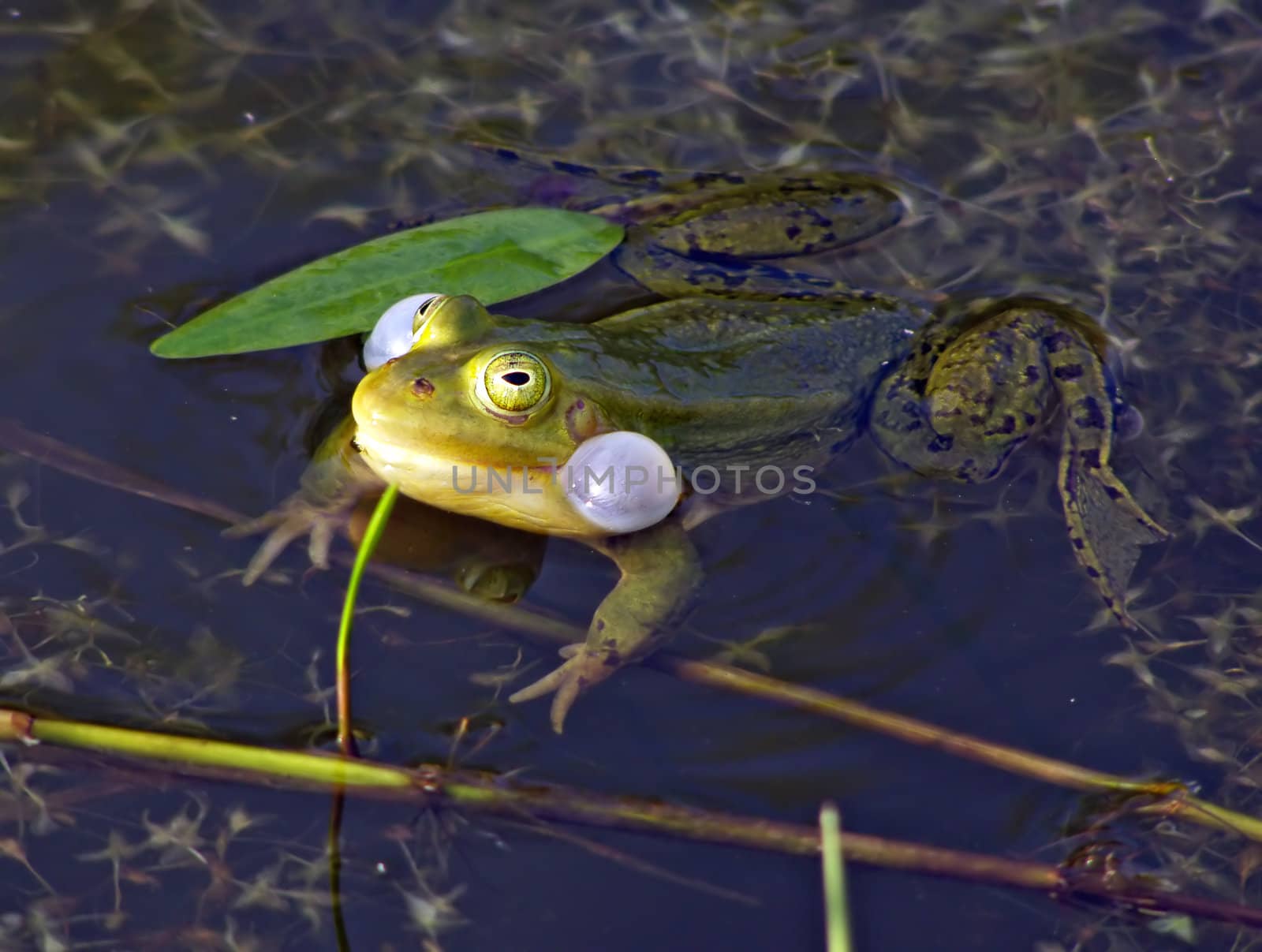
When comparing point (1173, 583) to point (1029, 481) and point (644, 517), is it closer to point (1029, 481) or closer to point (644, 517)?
point (1029, 481)

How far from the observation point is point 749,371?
428 cm

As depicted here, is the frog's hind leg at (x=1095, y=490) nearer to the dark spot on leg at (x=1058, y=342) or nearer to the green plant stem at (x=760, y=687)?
the dark spot on leg at (x=1058, y=342)

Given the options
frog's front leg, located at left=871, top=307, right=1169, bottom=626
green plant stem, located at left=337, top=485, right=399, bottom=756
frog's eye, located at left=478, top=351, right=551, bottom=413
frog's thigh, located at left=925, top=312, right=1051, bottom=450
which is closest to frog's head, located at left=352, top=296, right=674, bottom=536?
frog's eye, located at left=478, top=351, right=551, bottom=413

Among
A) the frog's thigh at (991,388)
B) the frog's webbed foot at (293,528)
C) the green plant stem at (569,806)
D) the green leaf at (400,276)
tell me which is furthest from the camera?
the frog's thigh at (991,388)

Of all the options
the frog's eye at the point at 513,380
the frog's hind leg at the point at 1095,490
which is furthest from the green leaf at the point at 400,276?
the frog's hind leg at the point at 1095,490

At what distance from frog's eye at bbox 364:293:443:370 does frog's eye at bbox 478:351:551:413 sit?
363mm

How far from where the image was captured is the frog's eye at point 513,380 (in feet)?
12.1

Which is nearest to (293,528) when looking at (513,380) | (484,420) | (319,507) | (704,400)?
(319,507)

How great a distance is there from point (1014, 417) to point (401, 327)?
2378 millimetres

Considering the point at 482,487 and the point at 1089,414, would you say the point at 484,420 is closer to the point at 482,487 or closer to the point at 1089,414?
the point at 482,487

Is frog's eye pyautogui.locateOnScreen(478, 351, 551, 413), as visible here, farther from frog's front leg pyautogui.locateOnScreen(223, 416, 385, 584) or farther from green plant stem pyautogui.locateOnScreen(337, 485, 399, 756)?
green plant stem pyautogui.locateOnScreen(337, 485, 399, 756)

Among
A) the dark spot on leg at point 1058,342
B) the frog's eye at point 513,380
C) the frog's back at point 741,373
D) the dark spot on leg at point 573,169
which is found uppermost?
the frog's eye at point 513,380

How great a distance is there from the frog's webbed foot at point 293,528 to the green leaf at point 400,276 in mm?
590

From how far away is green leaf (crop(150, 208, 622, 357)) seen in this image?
405 centimetres
